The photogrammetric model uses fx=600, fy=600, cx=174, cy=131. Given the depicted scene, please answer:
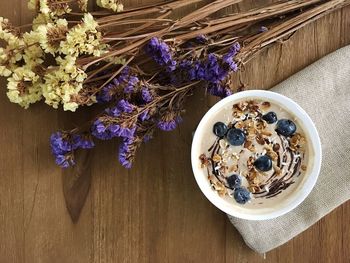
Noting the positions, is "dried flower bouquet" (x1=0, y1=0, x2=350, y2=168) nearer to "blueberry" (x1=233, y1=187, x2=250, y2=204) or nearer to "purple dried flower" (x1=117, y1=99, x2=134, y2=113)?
"purple dried flower" (x1=117, y1=99, x2=134, y2=113)

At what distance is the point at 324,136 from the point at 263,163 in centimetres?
13

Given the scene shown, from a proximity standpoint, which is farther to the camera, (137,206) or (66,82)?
(137,206)

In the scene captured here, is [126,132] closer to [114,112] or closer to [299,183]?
[114,112]

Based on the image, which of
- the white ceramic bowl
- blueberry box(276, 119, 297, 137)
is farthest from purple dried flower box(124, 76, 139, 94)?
blueberry box(276, 119, 297, 137)

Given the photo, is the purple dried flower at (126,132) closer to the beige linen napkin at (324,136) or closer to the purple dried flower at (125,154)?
the purple dried flower at (125,154)

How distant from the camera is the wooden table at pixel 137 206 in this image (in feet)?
2.98

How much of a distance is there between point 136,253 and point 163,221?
7cm

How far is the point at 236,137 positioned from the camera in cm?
83

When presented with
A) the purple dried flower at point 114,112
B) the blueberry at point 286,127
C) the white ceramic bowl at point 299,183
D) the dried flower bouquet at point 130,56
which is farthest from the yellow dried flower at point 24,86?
the blueberry at point 286,127

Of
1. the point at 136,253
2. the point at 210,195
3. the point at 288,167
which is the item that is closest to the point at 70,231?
the point at 136,253

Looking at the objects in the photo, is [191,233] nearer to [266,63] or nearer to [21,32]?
[266,63]

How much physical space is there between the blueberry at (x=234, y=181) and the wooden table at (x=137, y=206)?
0.09 m

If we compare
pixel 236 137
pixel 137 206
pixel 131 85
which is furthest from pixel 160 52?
pixel 137 206

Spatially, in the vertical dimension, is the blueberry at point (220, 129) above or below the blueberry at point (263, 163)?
above
